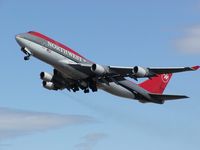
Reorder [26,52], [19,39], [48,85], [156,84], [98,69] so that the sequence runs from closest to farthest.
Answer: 1. [26,52]
2. [19,39]
3. [98,69]
4. [48,85]
5. [156,84]

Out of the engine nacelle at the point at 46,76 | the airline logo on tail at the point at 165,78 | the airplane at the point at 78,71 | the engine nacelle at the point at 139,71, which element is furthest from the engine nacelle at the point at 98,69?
the airline logo on tail at the point at 165,78

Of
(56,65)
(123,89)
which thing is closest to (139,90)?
(123,89)

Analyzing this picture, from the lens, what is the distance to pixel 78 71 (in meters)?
65.1

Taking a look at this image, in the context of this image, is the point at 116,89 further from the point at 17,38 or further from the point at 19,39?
the point at 17,38

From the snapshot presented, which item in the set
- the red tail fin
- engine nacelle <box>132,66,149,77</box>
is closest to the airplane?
engine nacelle <box>132,66,149,77</box>

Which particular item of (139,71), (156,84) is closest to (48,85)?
(139,71)

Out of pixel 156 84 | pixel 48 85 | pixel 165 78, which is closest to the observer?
pixel 48 85

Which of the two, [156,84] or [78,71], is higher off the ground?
[78,71]

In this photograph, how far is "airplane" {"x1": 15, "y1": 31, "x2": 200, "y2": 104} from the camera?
63.2m

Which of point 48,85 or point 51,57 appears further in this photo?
point 48,85

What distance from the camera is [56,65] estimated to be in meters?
63.6

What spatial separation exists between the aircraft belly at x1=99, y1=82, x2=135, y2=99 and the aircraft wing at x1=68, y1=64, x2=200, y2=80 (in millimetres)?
3659

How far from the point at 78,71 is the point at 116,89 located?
7092mm

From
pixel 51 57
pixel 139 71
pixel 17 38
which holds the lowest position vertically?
pixel 139 71
